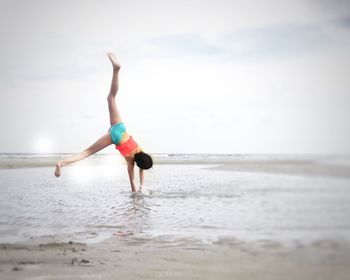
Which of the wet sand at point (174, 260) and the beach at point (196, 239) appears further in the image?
the beach at point (196, 239)

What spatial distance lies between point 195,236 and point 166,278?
1553 mm

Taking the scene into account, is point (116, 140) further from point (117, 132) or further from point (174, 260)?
point (174, 260)

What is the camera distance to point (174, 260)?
3.80 m

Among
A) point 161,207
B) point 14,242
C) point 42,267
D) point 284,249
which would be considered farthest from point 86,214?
point 284,249

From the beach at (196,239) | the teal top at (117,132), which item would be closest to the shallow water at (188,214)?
the beach at (196,239)

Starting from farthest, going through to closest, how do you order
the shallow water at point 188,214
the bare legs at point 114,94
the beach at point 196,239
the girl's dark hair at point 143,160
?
the shallow water at point 188,214, the beach at point 196,239, the girl's dark hair at point 143,160, the bare legs at point 114,94

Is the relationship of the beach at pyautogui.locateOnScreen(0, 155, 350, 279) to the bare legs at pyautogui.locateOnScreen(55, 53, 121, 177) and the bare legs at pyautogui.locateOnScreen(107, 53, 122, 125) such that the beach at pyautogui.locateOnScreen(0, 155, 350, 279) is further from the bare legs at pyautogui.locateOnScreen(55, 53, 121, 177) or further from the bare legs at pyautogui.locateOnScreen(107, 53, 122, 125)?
the bare legs at pyautogui.locateOnScreen(107, 53, 122, 125)

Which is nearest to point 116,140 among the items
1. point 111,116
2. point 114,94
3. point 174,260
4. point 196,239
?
point 111,116

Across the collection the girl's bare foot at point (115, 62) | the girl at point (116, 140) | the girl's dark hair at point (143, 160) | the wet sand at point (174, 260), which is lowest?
the wet sand at point (174, 260)

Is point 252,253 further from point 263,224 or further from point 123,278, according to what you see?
point 123,278

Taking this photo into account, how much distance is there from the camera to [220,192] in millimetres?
9211

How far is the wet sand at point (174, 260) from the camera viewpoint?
3.16 meters

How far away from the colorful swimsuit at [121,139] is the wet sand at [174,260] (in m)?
1.18

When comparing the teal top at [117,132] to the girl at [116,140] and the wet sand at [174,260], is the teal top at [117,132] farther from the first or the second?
the wet sand at [174,260]
